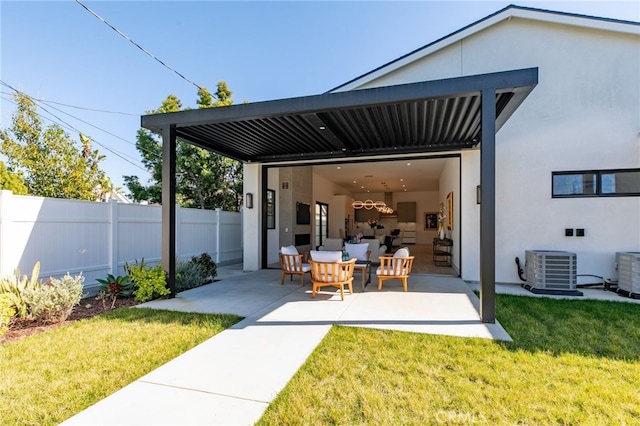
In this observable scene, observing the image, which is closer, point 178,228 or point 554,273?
point 554,273

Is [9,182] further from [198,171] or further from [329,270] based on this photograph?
[329,270]

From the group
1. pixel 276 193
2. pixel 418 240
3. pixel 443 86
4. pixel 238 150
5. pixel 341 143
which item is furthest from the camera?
pixel 418 240

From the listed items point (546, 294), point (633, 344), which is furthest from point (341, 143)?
point (633, 344)

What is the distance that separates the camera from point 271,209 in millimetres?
10070

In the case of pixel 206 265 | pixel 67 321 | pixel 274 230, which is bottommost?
pixel 67 321

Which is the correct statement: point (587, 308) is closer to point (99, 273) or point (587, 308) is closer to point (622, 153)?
point (622, 153)

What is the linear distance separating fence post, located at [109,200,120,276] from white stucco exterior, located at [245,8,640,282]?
25.0 ft

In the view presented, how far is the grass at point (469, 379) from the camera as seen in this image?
223 centimetres

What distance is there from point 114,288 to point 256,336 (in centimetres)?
320

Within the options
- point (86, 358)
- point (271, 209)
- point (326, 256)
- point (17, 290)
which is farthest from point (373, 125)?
point (17, 290)

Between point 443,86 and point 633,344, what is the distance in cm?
Answer: 372

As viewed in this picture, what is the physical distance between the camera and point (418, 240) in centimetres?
1950

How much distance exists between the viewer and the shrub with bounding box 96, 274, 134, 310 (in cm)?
536

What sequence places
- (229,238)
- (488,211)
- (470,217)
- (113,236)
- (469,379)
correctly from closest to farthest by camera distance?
(469,379)
(488,211)
(113,236)
(470,217)
(229,238)
